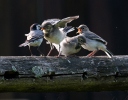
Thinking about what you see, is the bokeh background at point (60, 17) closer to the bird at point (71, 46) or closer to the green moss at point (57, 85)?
the bird at point (71, 46)

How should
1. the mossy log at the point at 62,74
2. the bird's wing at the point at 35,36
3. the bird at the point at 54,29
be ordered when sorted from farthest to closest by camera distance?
the bird's wing at the point at 35,36, the bird at the point at 54,29, the mossy log at the point at 62,74

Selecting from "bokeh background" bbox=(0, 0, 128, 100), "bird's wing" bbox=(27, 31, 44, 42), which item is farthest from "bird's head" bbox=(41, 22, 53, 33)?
"bokeh background" bbox=(0, 0, 128, 100)

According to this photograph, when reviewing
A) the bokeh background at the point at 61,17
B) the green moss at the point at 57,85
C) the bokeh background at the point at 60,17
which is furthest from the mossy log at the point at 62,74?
the bokeh background at the point at 60,17

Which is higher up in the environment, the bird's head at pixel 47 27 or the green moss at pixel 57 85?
the bird's head at pixel 47 27

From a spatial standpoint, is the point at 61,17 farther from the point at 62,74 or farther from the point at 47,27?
the point at 62,74

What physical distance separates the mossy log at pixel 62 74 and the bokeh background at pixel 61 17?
2.63 meters

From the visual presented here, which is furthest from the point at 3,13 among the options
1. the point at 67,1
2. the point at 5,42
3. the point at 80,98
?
the point at 80,98

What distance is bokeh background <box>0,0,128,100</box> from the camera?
261 inches

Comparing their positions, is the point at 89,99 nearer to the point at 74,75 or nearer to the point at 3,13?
the point at 3,13

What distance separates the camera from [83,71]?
3.80m

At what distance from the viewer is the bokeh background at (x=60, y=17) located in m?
6.68

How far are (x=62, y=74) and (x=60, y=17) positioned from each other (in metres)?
3.06

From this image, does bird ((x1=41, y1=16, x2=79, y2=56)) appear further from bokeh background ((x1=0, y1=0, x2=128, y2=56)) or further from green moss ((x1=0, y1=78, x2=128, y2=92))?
bokeh background ((x1=0, y1=0, x2=128, y2=56))

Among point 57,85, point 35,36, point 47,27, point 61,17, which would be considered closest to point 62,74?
point 57,85
